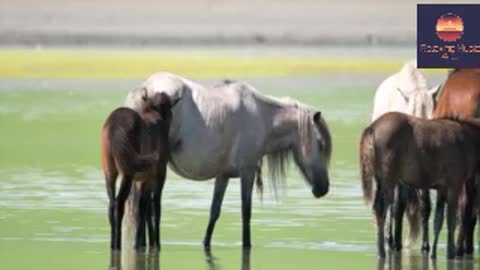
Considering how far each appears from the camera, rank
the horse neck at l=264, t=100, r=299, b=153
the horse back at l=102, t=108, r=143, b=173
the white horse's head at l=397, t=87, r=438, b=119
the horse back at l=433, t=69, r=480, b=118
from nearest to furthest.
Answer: the horse back at l=102, t=108, r=143, b=173 < the horse back at l=433, t=69, r=480, b=118 < the horse neck at l=264, t=100, r=299, b=153 < the white horse's head at l=397, t=87, r=438, b=119

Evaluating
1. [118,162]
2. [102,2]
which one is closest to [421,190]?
[118,162]

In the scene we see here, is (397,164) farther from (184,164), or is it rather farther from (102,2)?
(102,2)

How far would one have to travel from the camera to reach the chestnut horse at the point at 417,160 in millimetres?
12617

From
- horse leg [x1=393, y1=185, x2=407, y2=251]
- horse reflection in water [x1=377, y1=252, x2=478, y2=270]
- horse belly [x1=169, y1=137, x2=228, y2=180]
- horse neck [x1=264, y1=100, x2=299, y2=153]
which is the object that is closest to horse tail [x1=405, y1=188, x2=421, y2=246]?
horse leg [x1=393, y1=185, x2=407, y2=251]

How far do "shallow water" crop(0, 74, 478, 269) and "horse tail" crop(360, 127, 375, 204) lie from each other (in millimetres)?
554

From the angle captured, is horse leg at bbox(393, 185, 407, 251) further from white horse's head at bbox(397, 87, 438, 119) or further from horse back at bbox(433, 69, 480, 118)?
white horse's head at bbox(397, 87, 438, 119)

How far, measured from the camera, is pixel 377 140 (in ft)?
41.4

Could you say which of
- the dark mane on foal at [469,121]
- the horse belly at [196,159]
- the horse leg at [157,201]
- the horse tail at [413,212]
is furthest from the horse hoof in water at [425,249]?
the horse leg at [157,201]

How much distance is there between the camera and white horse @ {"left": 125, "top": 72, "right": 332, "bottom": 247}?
532 inches

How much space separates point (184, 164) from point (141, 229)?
2.17 feet

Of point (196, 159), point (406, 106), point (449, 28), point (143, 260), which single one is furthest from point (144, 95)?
point (449, 28)

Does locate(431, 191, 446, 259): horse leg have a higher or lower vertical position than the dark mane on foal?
lower

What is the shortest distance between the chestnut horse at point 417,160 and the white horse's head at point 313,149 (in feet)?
3.23

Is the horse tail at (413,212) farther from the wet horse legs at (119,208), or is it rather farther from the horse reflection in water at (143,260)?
the wet horse legs at (119,208)
